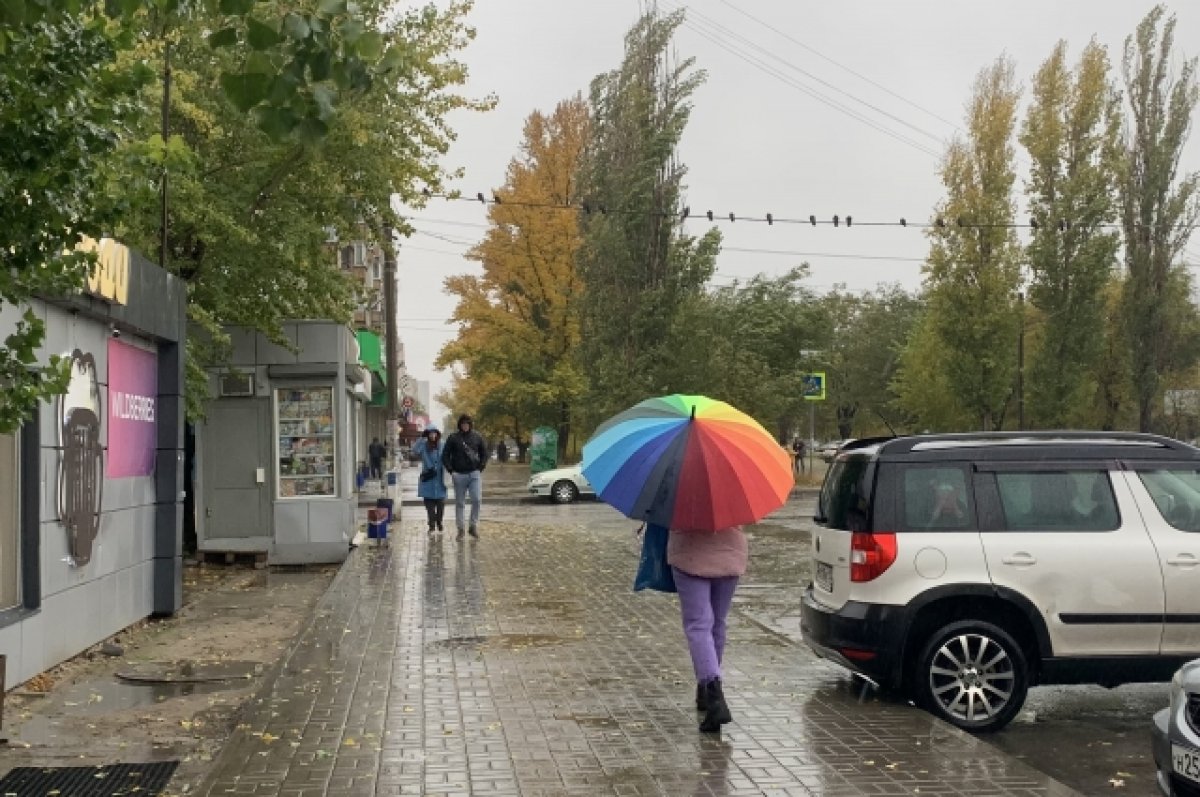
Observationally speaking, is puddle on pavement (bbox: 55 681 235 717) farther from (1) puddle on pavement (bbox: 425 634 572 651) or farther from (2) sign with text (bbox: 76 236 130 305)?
(2) sign with text (bbox: 76 236 130 305)

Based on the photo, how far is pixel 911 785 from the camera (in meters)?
5.35

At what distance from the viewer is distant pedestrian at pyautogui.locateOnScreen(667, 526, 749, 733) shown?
6.39 metres

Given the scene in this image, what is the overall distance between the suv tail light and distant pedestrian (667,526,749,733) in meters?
0.85

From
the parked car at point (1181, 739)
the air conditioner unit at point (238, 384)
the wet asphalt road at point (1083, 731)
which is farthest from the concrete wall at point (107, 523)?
the parked car at point (1181, 739)

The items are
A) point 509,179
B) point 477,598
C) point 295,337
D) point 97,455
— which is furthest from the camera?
point 509,179

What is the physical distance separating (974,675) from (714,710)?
66.2 inches

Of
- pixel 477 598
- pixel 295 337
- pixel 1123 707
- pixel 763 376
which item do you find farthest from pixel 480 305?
pixel 1123 707

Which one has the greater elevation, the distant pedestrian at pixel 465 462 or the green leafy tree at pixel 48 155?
the green leafy tree at pixel 48 155

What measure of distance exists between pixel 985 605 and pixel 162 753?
4841 millimetres

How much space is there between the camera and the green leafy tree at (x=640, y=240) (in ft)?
113

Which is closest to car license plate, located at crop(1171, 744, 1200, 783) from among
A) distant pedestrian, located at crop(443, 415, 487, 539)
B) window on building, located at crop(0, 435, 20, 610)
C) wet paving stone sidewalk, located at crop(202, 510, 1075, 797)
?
wet paving stone sidewalk, located at crop(202, 510, 1075, 797)

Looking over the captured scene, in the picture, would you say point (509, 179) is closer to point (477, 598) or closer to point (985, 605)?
point (477, 598)

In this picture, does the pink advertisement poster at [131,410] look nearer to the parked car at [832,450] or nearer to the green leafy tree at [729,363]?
the parked car at [832,450]

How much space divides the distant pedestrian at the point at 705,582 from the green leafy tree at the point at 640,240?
2706 cm
